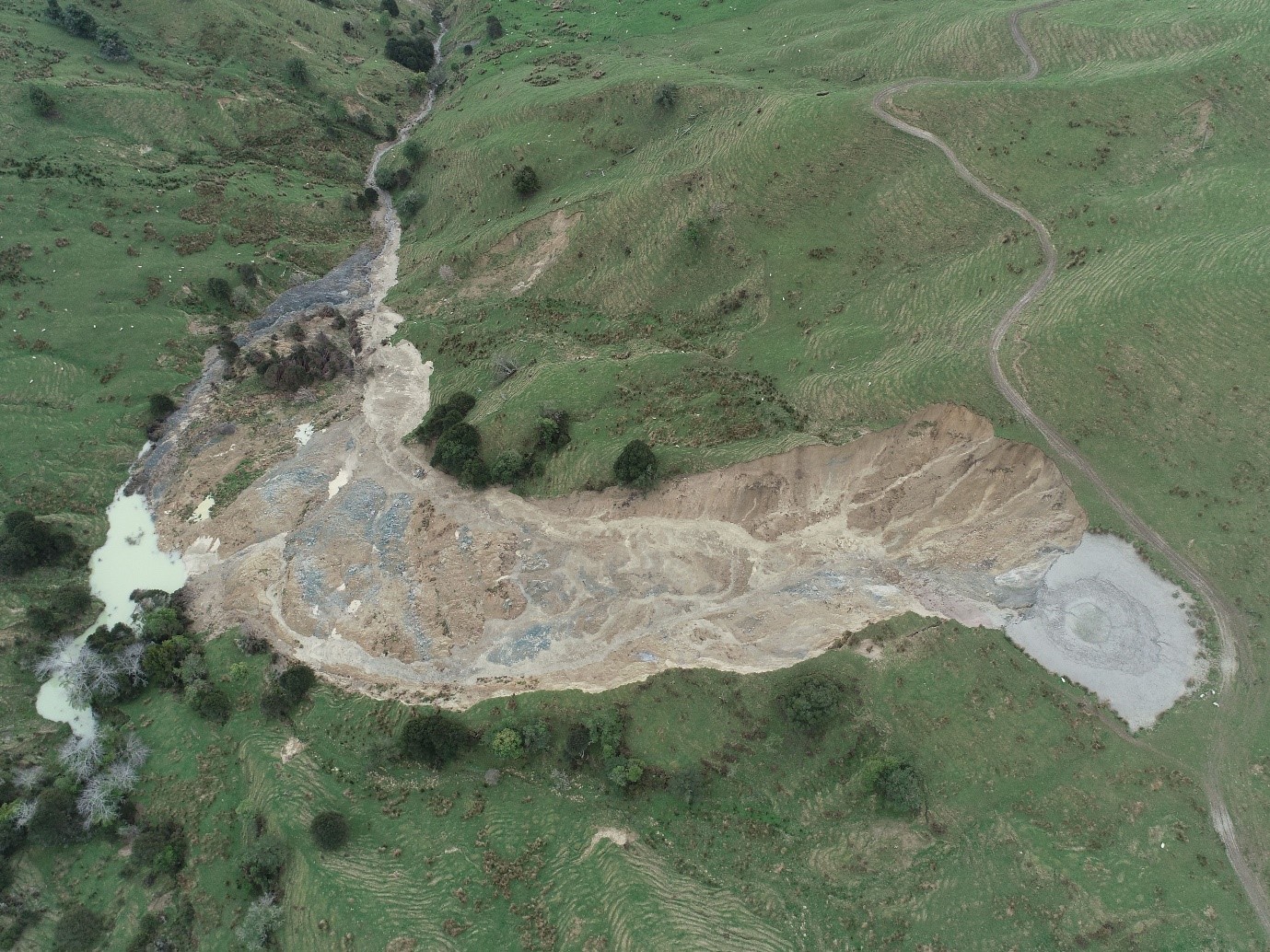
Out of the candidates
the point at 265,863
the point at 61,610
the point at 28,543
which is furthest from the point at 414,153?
the point at 265,863

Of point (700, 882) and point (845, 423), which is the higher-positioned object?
point (845, 423)

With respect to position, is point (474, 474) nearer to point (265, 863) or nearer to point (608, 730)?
point (608, 730)

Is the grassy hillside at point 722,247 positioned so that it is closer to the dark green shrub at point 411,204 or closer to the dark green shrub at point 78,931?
the dark green shrub at point 411,204

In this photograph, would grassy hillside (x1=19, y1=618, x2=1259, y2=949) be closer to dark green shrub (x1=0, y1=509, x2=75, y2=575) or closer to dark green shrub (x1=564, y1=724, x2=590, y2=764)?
dark green shrub (x1=564, y1=724, x2=590, y2=764)

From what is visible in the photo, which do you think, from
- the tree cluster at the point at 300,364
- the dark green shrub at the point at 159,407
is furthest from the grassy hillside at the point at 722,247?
the dark green shrub at the point at 159,407

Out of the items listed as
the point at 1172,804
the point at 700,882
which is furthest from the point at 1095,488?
the point at 700,882

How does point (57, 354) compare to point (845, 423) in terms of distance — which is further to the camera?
point (57, 354)

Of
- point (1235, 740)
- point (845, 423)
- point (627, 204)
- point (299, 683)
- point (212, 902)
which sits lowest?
point (212, 902)

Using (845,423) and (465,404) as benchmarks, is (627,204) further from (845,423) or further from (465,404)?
(845,423)
